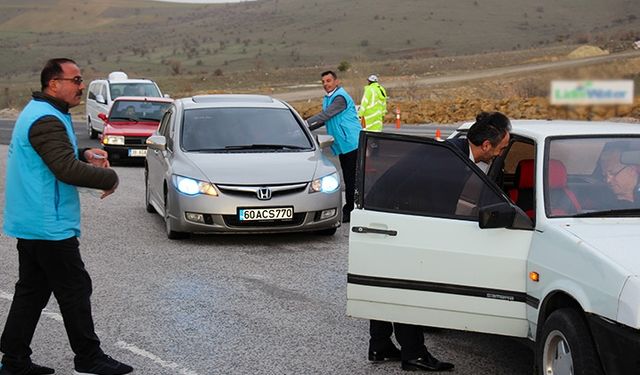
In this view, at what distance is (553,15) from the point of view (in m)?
119

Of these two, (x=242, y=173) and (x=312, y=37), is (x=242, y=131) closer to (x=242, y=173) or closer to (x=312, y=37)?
(x=242, y=173)

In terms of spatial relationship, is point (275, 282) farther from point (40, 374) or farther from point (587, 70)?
point (587, 70)

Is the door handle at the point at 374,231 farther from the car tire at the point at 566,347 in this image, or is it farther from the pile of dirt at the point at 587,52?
the pile of dirt at the point at 587,52

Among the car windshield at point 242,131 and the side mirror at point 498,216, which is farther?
the car windshield at point 242,131

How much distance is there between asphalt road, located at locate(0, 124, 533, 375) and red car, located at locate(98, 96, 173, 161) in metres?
9.10

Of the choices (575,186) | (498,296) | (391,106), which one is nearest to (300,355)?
(498,296)

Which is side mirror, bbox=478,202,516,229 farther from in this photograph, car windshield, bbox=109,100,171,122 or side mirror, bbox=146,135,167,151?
car windshield, bbox=109,100,171,122

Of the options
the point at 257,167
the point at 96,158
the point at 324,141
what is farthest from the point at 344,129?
the point at 96,158

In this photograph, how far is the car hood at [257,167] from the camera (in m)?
9.95

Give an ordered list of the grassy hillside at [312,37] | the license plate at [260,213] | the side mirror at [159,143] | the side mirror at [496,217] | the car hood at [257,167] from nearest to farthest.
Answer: the side mirror at [496,217] → the license plate at [260,213] → the car hood at [257,167] → the side mirror at [159,143] → the grassy hillside at [312,37]

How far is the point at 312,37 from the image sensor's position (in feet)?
373

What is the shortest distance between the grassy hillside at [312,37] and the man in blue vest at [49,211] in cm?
6020

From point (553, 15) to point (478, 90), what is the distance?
7842 centimetres

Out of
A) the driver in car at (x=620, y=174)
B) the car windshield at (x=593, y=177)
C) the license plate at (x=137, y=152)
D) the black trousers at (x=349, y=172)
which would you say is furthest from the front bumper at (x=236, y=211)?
the license plate at (x=137, y=152)
